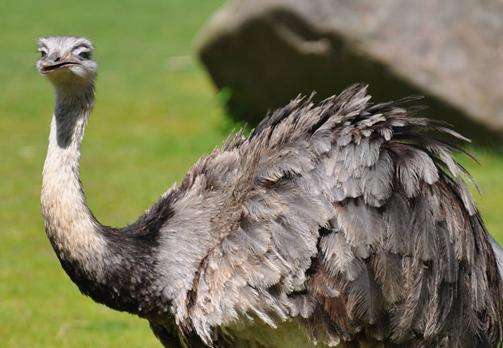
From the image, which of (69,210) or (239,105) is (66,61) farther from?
(239,105)

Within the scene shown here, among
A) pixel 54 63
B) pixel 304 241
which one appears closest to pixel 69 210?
pixel 54 63

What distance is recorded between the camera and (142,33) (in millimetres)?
16844

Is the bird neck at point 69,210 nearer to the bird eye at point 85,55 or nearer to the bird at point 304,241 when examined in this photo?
the bird at point 304,241

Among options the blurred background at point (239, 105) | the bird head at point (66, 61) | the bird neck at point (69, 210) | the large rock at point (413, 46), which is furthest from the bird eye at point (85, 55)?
the large rock at point (413, 46)

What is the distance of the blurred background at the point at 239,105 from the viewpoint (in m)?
8.38

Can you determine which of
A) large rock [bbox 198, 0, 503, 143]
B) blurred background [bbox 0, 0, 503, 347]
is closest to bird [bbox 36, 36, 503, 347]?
blurred background [bbox 0, 0, 503, 347]

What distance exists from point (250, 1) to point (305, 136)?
5.53 metres

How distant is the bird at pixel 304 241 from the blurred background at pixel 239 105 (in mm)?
1973

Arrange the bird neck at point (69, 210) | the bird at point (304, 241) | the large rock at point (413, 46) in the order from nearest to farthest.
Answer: the bird at point (304, 241) < the bird neck at point (69, 210) < the large rock at point (413, 46)

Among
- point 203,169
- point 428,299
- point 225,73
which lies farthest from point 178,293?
point 225,73

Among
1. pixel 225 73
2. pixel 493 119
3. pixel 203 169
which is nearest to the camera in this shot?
pixel 203 169

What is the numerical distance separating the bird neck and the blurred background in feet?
6.45

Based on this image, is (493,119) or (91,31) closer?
(493,119)

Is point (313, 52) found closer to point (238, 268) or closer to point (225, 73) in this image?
point (225, 73)
